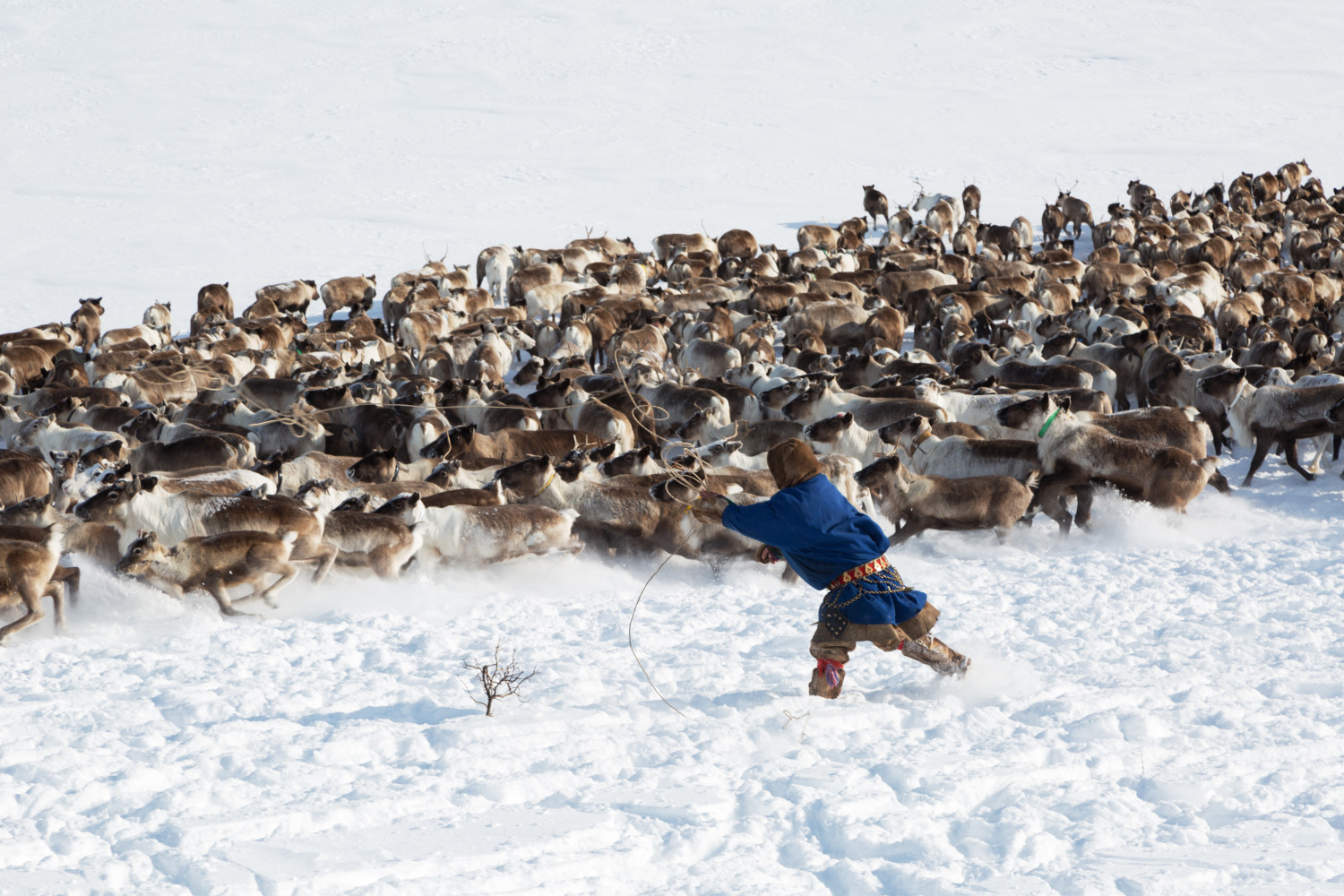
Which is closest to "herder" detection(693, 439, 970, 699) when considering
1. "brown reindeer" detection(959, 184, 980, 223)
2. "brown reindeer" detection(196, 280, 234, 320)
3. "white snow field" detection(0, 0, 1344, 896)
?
"white snow field" detection(0, 0, 1344, 896)

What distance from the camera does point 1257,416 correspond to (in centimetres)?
1028

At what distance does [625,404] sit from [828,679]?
667 cm

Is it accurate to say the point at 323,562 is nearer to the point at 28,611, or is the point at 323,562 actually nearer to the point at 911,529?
the point at 28,611

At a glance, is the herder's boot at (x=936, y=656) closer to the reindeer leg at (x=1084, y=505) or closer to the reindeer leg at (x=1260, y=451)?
the reindeer leg at (x=1084, y=505)

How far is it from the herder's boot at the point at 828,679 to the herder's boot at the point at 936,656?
294 millimetres

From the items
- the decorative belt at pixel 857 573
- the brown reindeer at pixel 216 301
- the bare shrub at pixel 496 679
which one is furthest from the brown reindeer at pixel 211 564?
the brown reindeer at pixel 216 301

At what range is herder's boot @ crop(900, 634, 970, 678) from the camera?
5.47 meters

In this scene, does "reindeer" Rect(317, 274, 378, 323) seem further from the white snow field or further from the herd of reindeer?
the white snow field

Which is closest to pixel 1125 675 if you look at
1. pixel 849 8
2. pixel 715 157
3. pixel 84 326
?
pixel 84 326

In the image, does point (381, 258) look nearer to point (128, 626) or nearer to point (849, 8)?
point (128, 626)

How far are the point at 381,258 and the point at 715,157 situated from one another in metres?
14.0

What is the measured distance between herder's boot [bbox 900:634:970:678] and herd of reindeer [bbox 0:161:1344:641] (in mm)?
1903

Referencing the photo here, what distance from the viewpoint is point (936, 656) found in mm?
5523

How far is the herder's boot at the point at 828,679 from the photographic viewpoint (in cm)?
549
